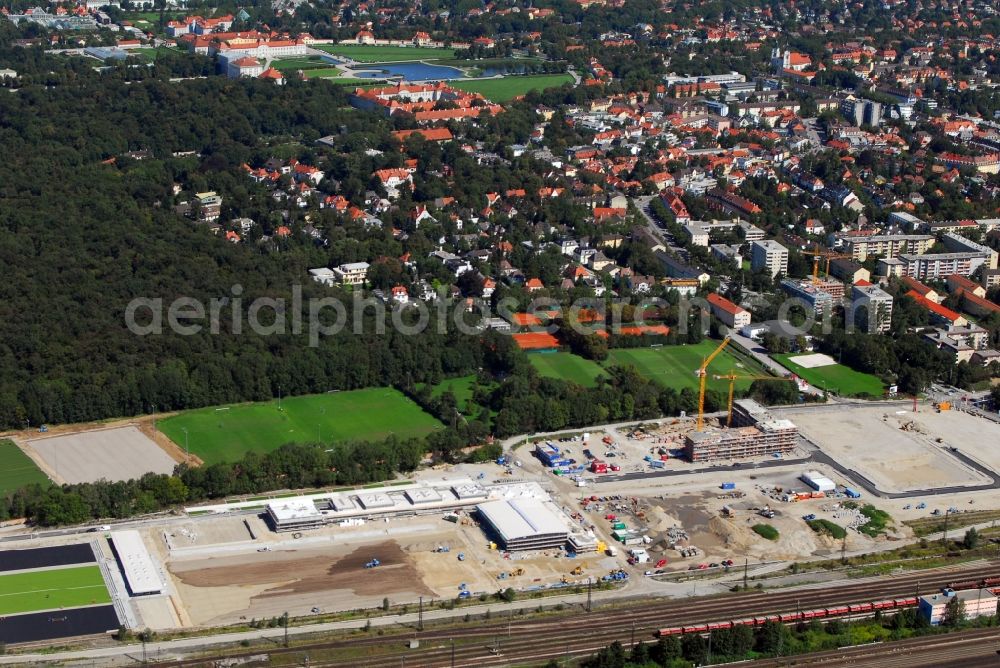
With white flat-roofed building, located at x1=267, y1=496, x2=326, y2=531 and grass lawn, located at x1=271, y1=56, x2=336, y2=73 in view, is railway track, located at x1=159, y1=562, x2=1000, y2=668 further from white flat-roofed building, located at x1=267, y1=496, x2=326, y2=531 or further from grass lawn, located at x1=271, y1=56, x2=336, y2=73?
grass lawn, located at x1=271, y1=56, x2=336, y2=73

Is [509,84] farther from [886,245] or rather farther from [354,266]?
[354,266]

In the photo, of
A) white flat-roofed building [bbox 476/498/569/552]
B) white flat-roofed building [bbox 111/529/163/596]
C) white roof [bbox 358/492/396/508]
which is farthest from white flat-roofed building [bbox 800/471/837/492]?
white flat-roofed building [bbox 111/529/163/596]

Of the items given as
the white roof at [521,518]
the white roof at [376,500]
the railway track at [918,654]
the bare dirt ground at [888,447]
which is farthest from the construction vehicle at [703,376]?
the railway track at [918,654]

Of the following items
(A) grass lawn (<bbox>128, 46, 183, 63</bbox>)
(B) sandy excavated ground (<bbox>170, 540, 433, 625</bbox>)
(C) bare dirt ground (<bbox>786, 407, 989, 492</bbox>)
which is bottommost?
(C) bare dirt ground (<bbox>786, 407, 989, 492</bbox>)

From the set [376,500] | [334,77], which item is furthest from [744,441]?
[334,77]

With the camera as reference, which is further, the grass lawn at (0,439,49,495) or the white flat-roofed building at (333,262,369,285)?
the white flat-roofed building at (333,262,369,285)

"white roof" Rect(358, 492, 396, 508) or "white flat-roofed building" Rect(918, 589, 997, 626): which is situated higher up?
"white roof" Rect(358, 492, 396, 508)

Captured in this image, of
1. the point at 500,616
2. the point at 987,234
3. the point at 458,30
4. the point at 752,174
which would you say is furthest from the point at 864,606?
the point at 458,30
